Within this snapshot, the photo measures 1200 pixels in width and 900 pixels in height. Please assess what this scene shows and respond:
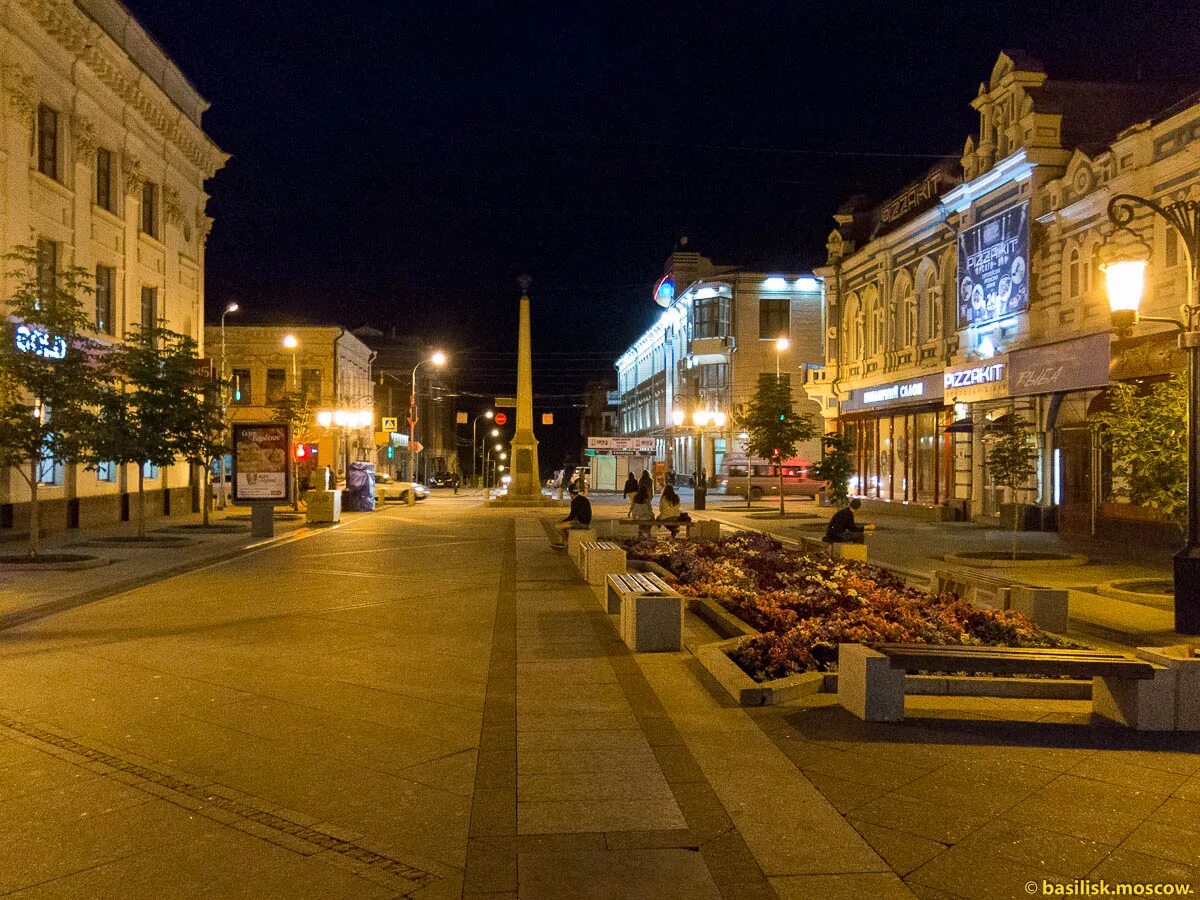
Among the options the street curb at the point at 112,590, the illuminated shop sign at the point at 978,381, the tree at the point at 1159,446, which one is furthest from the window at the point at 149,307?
the tree at the point at 1159,446

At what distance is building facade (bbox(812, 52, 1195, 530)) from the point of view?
2483 cm

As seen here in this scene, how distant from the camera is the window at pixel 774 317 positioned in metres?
58.2

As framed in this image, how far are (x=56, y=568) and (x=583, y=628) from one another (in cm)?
1118

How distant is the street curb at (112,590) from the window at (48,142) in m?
11.3

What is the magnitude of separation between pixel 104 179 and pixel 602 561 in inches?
922

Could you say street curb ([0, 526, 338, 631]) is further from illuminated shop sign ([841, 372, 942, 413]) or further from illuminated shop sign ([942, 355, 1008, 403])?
illuminated shop sign ([841, 372, 942, 413])

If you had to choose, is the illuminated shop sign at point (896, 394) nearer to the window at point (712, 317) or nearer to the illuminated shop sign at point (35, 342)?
the window at point (712, 317)

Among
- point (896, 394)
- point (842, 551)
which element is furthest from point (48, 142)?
point (896, 394)

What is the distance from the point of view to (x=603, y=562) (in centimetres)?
1435

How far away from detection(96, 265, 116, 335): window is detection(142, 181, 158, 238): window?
11.6 feet

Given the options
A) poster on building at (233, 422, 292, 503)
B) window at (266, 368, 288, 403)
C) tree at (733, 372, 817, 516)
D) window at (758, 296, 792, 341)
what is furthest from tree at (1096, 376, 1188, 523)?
window at (266, 368, 288, 403)

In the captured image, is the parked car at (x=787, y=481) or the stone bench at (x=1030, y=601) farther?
the parked car at (x=787, y=481)

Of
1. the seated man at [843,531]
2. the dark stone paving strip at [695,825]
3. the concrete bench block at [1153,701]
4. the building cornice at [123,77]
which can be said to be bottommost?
the dark stone paving strip at [695,825]

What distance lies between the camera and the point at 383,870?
16.2 feet
